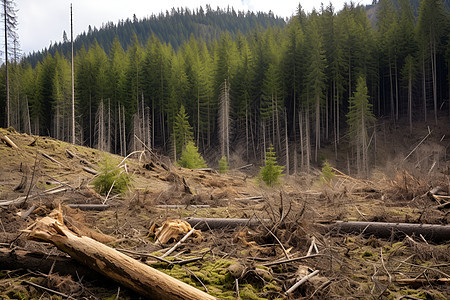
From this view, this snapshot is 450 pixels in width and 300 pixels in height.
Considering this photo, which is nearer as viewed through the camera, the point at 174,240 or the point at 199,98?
the point at 174,240

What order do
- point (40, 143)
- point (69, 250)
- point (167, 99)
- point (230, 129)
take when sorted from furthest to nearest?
point (167, 99)
point (230, 129)
point (40, 143)
point (69, 250)

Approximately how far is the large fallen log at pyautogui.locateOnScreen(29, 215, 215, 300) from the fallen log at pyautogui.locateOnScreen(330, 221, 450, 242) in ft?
10.6

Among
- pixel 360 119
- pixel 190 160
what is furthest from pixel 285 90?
pixel 190 160

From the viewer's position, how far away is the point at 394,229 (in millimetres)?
4859

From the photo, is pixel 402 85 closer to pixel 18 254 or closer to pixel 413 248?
pixel 413 248

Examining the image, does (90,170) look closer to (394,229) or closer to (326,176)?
(394,229)

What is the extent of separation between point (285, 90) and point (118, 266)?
3576cm

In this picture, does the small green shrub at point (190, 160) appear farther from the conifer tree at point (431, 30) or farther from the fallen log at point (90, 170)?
the conifer tree at point (431, 30)

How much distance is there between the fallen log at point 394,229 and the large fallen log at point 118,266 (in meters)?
3.23

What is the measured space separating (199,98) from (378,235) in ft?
122

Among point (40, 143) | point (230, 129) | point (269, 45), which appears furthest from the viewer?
point (269, 45)

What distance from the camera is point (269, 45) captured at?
1574 inches

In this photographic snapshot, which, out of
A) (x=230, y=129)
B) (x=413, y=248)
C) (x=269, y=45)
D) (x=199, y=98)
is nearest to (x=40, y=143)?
(x=413, y=248)

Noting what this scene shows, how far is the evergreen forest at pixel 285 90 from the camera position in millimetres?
33969
